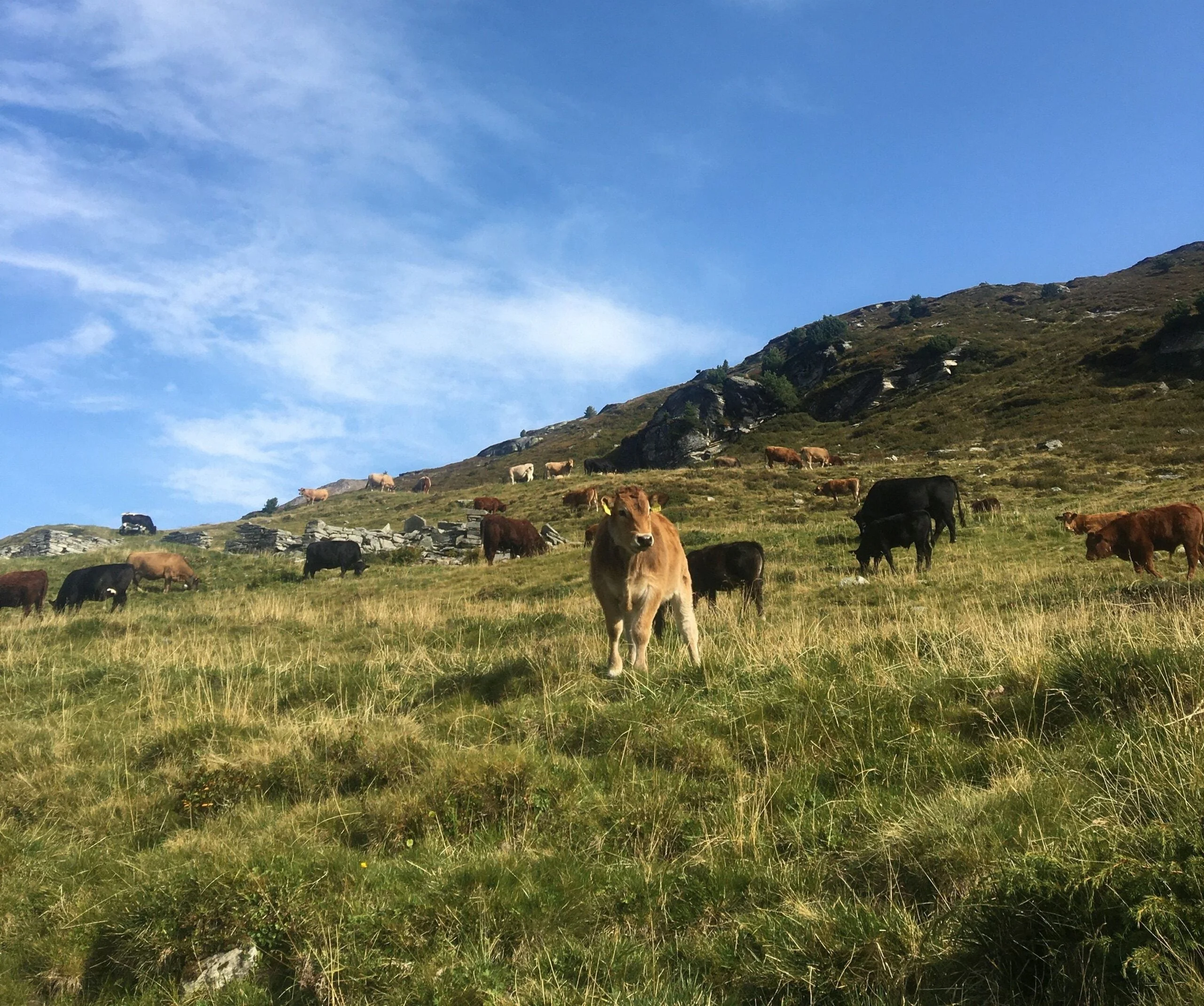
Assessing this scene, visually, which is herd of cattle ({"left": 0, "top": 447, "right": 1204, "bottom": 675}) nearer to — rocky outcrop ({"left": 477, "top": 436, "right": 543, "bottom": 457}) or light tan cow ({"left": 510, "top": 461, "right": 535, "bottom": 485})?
light tan cow ({"left": 510, "top": 461, "right": 535, "bottom": 485})

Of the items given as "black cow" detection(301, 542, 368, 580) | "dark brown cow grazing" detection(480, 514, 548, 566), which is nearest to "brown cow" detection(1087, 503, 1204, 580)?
"dark brown cow grazing" detection(480, 514, 548, 566)

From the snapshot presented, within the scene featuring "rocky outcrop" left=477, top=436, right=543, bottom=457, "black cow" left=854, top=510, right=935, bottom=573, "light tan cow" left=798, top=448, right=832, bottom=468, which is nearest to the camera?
"black cow" left=854, top=510, right=935, bottom=573

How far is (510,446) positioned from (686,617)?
134 m

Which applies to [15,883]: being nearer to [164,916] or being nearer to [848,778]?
[164,916]

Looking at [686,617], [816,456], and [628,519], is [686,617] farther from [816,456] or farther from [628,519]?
[816,456]

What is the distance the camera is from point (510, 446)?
141m

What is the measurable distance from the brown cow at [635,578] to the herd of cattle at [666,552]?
13mm

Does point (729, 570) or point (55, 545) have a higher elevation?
point (55, 545)

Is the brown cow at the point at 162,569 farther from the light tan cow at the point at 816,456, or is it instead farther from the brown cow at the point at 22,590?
the light tan cow at the point at 816,456

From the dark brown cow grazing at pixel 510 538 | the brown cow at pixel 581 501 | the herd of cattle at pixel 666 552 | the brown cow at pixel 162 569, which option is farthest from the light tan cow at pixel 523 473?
the brown cow at pixel 162 569

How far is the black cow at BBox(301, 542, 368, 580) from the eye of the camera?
27812 mm

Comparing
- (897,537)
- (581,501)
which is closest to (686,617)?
(897,537)

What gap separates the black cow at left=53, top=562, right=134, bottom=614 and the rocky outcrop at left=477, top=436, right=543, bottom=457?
351 feet

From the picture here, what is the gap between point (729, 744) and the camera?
579 cm
